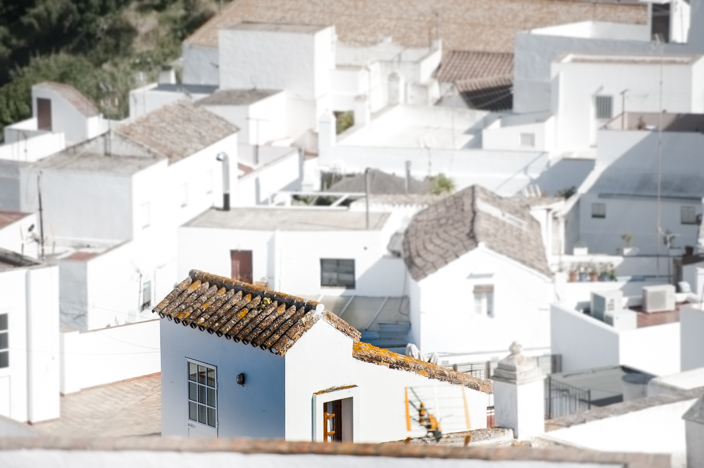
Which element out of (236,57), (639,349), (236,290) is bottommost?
(639,349)

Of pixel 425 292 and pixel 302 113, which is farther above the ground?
pixel 302 113

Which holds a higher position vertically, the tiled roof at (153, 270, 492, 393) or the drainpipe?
the drainpipe

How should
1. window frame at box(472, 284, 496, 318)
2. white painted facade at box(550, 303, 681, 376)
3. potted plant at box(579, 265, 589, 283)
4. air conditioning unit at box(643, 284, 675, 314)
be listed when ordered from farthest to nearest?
potted plant at box(579, 265, 589, 283), window frame at box(472, 284, 496, 318), air conditioning unit at box(643, 284, 675, 314), white painted facade at box(550, 303, 681, 376)

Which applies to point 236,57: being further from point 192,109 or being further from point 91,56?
point 91,56

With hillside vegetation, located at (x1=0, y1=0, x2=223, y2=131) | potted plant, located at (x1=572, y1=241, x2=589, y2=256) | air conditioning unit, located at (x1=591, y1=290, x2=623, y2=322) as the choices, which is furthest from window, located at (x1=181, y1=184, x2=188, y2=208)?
hillside vegetation, located at (x1=0, y1=0, x2=223, y2=131)

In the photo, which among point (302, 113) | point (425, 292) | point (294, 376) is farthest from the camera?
point (302, 113)

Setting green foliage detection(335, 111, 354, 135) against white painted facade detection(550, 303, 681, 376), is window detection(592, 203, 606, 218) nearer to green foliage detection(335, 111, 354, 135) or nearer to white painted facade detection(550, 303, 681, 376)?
green foliage detection(335, 111, 354, 135)

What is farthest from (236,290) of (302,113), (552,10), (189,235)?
(552,10)

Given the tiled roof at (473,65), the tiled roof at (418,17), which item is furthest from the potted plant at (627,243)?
the tiled roof at (418,17)

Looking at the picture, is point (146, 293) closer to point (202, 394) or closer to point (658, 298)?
point (658, 298)
